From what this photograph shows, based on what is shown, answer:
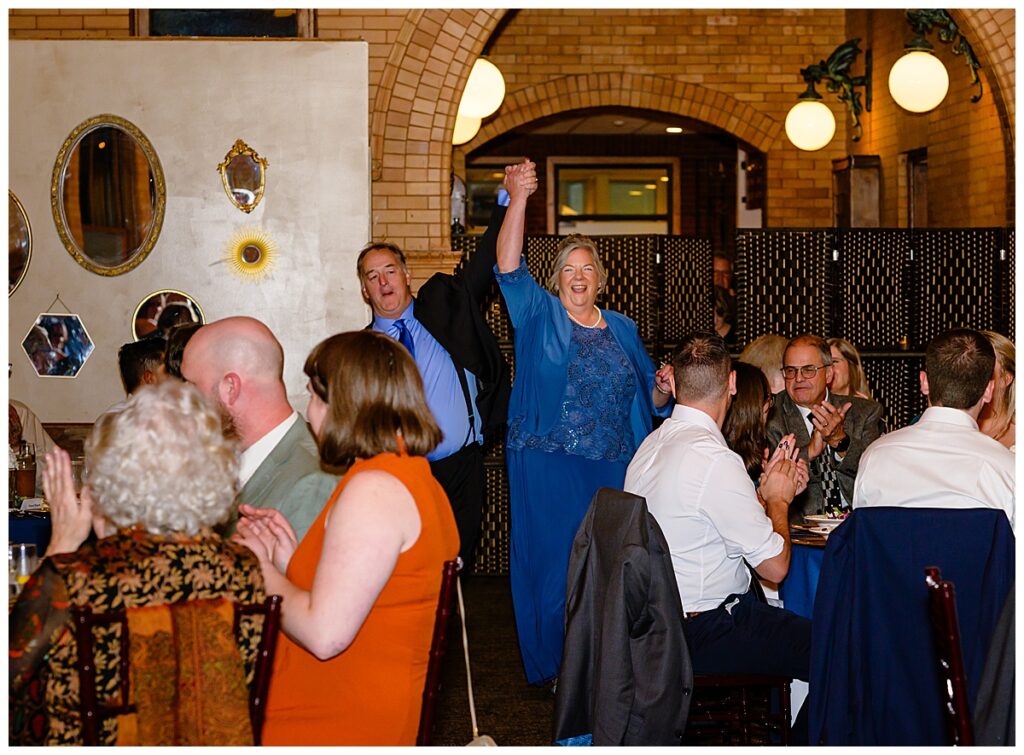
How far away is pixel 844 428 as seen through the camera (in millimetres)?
5004

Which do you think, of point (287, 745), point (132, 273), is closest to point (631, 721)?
point (287, 745)

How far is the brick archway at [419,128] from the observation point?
23.1ft

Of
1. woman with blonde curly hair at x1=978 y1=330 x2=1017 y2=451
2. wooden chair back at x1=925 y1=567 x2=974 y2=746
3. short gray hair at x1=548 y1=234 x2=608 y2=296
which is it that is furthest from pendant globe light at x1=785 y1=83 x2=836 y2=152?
wooden chair back at x1=925 y1=567 x2=974 y2=746

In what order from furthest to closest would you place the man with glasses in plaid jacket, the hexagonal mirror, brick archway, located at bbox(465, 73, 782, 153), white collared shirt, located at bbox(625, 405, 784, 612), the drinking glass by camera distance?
brick archway, located at bbox(465, 73, 782, 153)
the hexagonal mirror
the man with glasses in plaid jacket
white collared shirt, located at bbox(625, 405, 784, 612)
the drinking glass

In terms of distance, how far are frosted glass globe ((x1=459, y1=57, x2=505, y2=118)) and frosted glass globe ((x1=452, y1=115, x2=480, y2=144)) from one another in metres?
0.36

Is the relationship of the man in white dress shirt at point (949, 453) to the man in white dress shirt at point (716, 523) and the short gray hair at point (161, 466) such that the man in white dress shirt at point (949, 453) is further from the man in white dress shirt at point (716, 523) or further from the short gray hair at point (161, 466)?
the short gray hair at point (161, 466)

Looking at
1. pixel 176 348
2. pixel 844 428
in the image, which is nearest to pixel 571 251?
pixel 844 428

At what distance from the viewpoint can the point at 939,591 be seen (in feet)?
7.52

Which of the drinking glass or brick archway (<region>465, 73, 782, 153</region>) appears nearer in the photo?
the drinking glass

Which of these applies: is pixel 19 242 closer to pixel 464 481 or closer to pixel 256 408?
pixel 464 481

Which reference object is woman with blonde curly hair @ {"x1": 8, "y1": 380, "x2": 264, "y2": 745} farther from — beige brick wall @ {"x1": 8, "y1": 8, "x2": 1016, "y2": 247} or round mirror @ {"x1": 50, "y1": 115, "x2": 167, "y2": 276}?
beige brick wall @ {"x1": 8, "y1": 8, "x2": 1016, "y2": 247}

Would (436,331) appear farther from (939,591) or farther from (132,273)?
(939,591)

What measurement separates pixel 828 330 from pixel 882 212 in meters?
3.82

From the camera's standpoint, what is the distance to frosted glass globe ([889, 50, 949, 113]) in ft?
25.0
